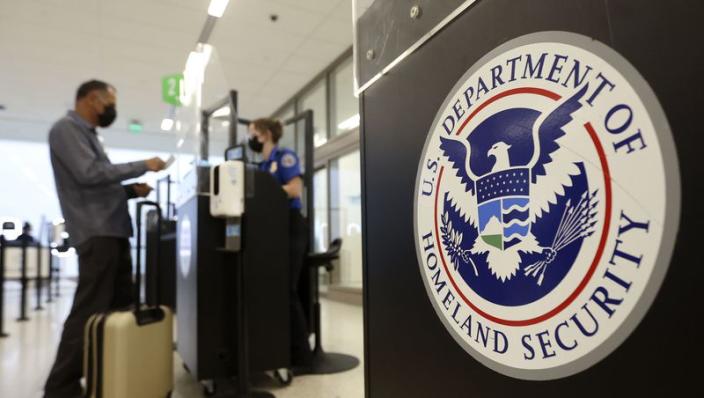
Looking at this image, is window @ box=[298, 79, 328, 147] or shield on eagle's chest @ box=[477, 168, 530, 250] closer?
shield on eagle's chest @ box=[477, 168, 530, 250]

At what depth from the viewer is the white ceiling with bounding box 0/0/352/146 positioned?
3994 mm

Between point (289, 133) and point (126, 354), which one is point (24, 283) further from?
point (289, 133)

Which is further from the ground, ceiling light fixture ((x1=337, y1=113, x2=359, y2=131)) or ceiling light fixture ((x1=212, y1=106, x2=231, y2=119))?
ceiling light fixture ((x1=337, y1=113, x2=359, y2=131))

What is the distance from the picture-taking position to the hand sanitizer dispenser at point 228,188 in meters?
1.70

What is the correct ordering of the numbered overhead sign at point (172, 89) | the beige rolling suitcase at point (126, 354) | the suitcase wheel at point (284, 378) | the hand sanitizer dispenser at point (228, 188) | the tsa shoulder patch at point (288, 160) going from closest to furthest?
the beige rolling suitcase at point (126, 354) < the hand sanitizer dispenser at point (228, 188) < the suitcase wheel at point (284, 378) < the tsa shoulder patch at point (288, 160) < the numbered overhead sign at point (172, 89)

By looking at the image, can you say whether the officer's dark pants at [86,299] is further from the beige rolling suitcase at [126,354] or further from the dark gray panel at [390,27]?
the dark gray panel at [390,27]

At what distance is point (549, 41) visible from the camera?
442 millimetres

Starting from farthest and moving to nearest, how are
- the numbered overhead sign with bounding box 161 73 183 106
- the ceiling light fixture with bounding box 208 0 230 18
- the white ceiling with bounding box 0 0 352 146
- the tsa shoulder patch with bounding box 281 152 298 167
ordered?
the white ceiling with bounding box 0 0 352 146 < the ceiling light fixture with bounding box 208 0 230 18 < the numbered overhead sign with bounding box 161 73 183 106 < the tsa shoulder patch with bounding box 281 152 298 167

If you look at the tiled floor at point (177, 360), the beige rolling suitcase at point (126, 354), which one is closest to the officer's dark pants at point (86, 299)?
the beige rolling suitcase at point (126, 354)

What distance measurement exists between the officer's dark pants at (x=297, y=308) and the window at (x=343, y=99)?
3093mm

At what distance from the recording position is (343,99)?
17.9 feet

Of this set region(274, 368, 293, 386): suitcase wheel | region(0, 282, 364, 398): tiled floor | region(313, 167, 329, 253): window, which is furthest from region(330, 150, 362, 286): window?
region(274, 368, 293, 386): suitcase wheel

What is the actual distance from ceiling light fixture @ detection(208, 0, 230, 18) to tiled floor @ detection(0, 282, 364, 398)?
3.03m

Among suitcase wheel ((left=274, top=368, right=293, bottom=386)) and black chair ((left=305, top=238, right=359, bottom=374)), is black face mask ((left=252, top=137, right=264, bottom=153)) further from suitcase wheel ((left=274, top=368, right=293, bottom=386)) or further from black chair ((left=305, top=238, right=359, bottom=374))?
suitcase wheel ((left=274, top=368, right=293, bottom=386))
